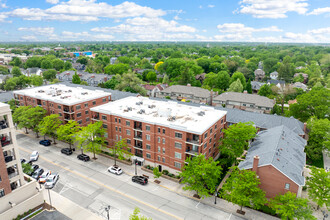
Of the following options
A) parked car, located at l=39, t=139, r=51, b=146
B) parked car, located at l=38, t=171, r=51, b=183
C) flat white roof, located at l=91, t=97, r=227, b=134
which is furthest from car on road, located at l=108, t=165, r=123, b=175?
parked car, located at l=39, t=139, r=51, b=146

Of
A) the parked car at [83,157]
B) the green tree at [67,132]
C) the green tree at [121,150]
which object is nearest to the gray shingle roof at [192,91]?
the green tree at [121,150]

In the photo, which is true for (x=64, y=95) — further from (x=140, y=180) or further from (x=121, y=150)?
(x=140, y=180)

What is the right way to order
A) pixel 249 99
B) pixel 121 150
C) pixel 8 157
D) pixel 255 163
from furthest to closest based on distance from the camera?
pixel 249 99
pixel 121 150
pixel 255 163
pixel 8 157

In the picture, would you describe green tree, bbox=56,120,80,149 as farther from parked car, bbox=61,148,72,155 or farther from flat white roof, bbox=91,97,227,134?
flat white roof, bbox=91,97,227,134

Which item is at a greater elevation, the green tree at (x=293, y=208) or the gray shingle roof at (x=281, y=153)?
the gray shingle roof at (x=281, y=153)

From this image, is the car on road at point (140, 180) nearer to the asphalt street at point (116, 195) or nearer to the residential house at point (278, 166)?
the asphalt street at point (116, 195)

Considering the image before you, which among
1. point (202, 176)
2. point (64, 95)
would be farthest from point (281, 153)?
→ point (64, 95)

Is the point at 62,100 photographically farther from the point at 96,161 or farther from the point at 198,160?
the point at 198,160
